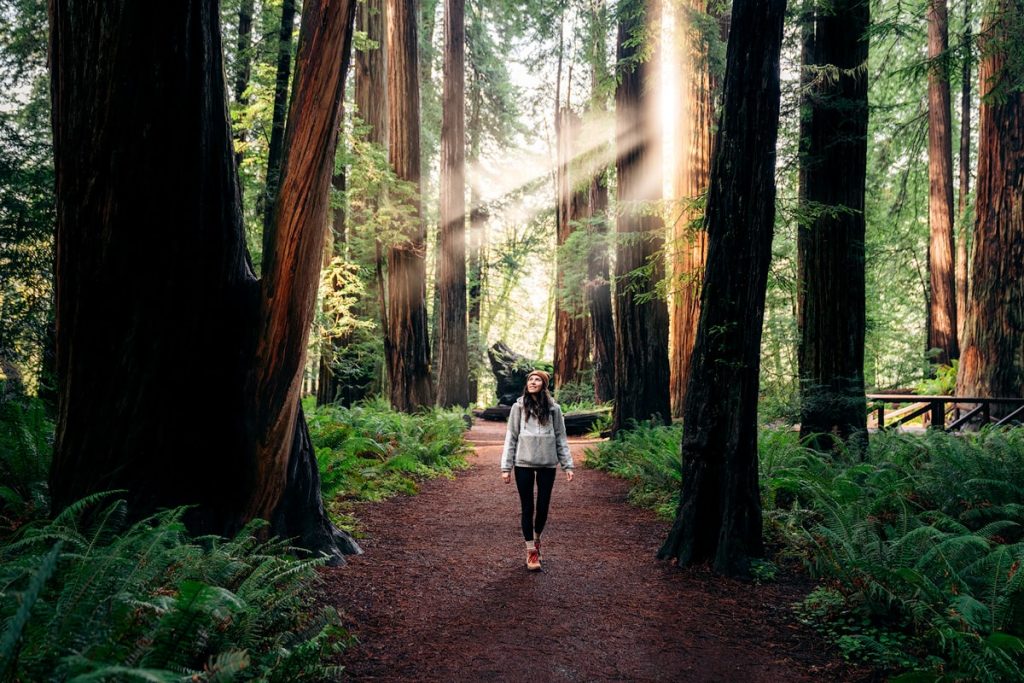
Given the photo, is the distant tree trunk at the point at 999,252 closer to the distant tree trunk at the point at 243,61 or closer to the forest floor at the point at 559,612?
the forest floor at the point at 559,612

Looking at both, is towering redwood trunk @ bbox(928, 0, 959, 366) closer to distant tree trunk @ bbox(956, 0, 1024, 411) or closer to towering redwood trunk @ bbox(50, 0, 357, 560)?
distant tree trunk @ bbox(956, 0, 1024, 411)

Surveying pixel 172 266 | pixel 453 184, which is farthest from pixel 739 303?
pixel 453 184

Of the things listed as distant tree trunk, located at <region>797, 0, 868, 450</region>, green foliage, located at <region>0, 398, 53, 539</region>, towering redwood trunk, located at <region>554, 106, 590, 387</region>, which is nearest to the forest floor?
green foliage, located at <region>0, 398, 53, 539</region>

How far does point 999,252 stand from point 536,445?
32.9 feet

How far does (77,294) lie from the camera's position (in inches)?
172

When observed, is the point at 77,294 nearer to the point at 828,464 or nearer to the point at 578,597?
the point at 578,597

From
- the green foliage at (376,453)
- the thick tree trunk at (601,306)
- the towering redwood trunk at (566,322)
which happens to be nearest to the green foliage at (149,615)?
the green foliage at (376,453)

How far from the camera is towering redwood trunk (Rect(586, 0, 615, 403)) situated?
10688mm

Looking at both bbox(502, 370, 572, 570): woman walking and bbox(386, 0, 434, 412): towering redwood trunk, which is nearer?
bbox(502, 370, 572, 570): woman walking

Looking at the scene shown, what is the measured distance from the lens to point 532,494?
5699 millimetres

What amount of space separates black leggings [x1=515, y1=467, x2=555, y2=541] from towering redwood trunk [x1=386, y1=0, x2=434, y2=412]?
826 centimetres

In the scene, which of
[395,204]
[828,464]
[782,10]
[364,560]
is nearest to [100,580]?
[364,560]

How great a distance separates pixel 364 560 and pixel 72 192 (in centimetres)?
356

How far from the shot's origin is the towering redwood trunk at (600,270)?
10688 millimetres
